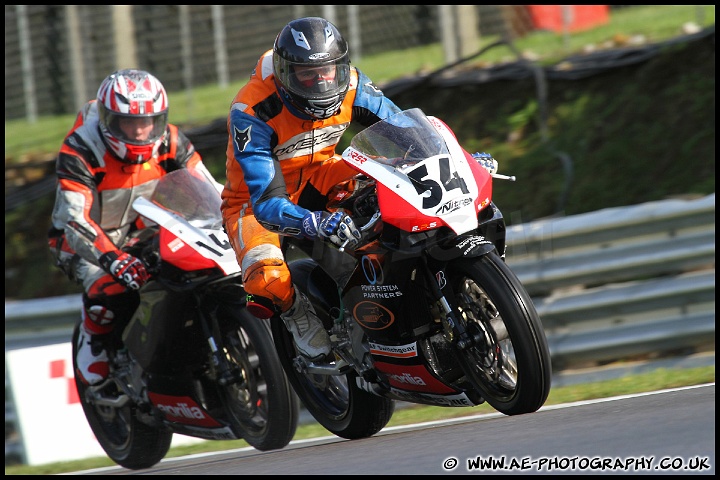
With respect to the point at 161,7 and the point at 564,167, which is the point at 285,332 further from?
the point at 161,7

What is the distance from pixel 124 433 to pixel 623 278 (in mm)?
3368

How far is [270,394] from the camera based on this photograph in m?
6.16

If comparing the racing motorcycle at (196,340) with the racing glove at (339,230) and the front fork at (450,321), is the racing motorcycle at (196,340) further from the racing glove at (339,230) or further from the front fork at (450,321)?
the front fork at (450,321)

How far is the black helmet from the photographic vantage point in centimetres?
552

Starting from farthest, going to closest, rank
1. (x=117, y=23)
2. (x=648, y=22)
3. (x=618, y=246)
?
(x=117, y=23) → (x=648, y=22) → (x=618, y=246)

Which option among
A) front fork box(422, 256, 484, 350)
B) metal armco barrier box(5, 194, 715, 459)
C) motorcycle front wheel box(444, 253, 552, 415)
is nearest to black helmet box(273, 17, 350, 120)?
front fork box(422, 256, 484, 350)

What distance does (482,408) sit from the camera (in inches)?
287

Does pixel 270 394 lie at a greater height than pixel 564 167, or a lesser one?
greater

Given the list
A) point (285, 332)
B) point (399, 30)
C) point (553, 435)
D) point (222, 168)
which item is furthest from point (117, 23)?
point (553, 435)

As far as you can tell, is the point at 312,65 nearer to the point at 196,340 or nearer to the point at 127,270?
the point at 127,270

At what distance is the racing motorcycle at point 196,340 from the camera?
20.5 feet

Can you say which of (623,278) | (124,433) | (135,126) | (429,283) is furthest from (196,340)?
(623,278)

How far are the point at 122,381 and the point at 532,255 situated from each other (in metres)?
2.82

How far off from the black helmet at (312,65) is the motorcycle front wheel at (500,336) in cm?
112
